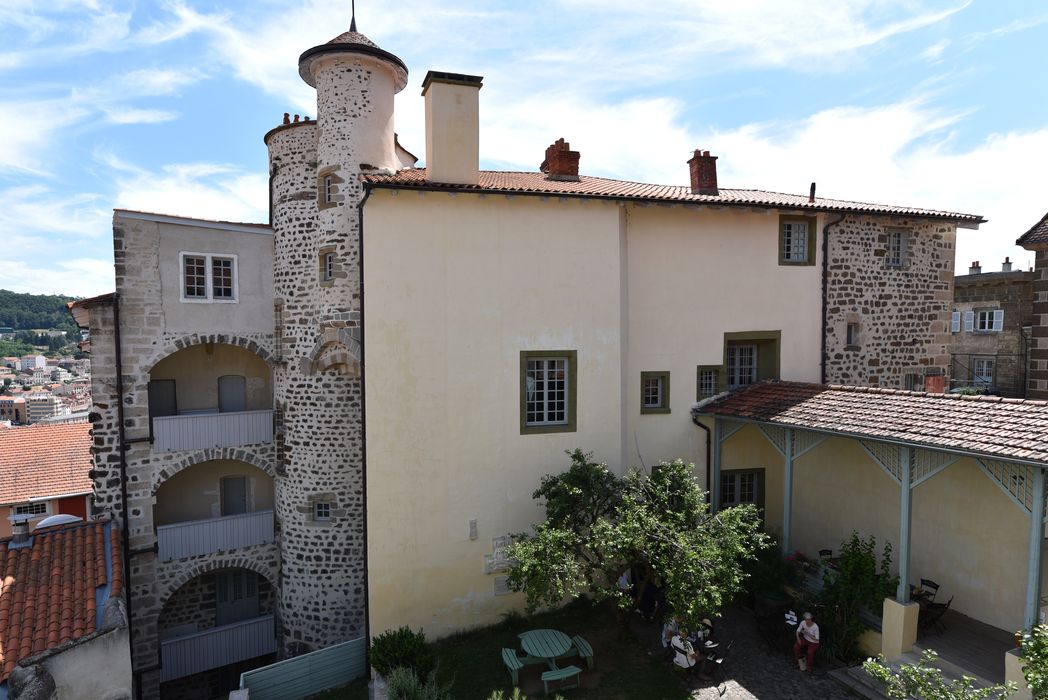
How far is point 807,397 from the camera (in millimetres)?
12961

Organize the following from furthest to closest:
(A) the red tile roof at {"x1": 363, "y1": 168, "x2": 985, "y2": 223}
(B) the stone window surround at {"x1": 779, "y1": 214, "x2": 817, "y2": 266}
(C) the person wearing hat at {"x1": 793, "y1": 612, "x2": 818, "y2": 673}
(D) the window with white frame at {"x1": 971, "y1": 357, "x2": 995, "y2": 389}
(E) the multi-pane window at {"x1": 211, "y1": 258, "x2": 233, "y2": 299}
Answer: (D) the window with white frame at {"x1": 971, "y1": 357, "x2": 995, "y2": 389}, (E) the multi-pane window at {"x1": 211, "y1": 258, "x2": 233, "y2": 299}, (B) the stone window surround at {"x1": 779, "y1": 214, "x2": 817, "y2": 266}, (A) the red tile roof at {"x1": 363, "y1": 168, "x2": 985, "y2": 223}, (C) the person wearing hat at {"x1": 793, "y1": 612, "x2": 818, "y2": 673}

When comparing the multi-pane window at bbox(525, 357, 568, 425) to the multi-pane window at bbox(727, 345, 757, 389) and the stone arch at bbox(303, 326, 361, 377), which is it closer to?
the stone arch at bbox(303, 326, 361, 377)

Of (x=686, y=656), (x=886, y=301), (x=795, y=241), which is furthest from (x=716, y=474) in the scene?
(x=886, y=301)

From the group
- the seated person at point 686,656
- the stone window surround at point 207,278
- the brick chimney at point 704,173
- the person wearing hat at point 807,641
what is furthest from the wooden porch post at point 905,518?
the stone window surround at point 207,278

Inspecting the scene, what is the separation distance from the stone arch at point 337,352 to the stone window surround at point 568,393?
445 centimetres

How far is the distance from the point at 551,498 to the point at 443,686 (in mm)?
4014

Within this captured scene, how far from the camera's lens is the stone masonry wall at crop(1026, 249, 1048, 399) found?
1350 centimetres

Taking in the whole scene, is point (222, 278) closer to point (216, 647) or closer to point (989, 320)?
point (216, 647)

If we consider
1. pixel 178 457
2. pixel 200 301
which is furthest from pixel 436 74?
pixel 178 457

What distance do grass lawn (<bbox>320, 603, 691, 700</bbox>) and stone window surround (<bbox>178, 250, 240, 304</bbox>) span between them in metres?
10.4

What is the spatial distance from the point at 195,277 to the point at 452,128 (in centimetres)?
844

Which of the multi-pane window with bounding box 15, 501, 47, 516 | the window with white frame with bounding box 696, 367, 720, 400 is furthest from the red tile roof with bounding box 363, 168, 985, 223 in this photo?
the multi-pane window with bounding box 15, 501, 47, 516

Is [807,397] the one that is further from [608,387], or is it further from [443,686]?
[443,686]

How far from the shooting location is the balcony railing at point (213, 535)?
15.6 m
